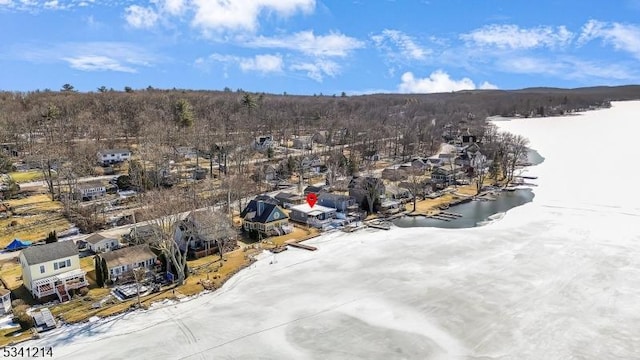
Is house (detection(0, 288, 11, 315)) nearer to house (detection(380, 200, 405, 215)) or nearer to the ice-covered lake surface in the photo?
the ice-covered lake surface

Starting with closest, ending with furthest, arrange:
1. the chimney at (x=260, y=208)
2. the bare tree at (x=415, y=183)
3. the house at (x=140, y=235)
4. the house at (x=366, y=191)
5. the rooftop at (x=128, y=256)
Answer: the rooftop at (x=128, y=256)
the house at (x=140, y=235)
the chimney at (x=260, y=208)
the house at (x=366, y=191)
the bare tree at (x=415, y=183)

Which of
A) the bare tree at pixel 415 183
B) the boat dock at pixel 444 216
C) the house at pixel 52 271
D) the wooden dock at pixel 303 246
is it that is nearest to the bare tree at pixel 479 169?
the bare tree at pixel 415 183

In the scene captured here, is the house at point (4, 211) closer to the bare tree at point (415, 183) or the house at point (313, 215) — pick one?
the house at point (313, 215)

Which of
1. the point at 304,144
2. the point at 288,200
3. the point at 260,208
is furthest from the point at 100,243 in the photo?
the point at 304,144

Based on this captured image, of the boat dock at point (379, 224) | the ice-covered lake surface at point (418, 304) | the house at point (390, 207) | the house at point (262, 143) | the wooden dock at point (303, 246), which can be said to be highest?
the house at point (262, 143)

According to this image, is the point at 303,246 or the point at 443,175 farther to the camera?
the point at 443,175

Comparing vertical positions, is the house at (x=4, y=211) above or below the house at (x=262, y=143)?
below

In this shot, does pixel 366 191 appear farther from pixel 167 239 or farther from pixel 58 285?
pixel 58 285
